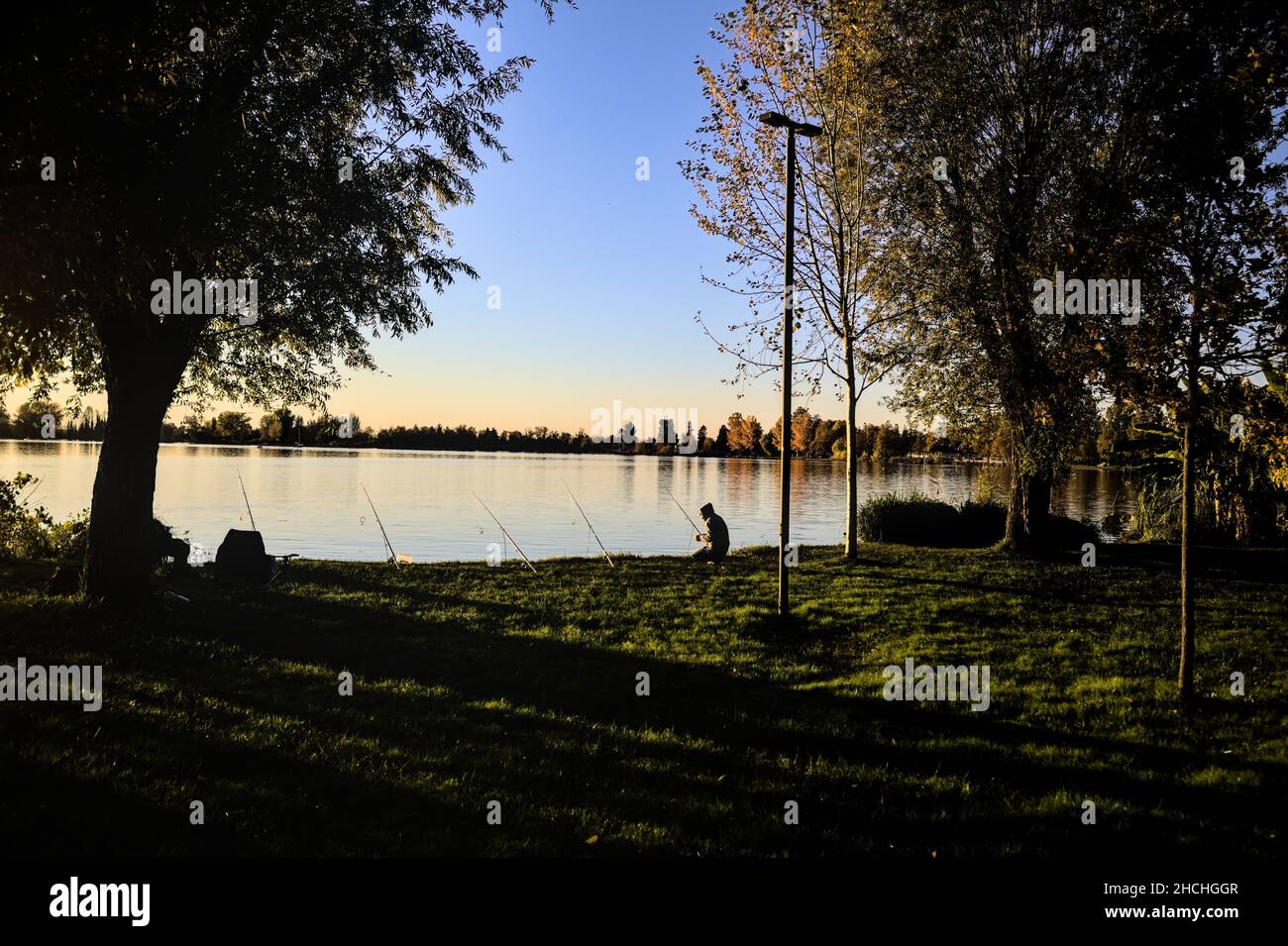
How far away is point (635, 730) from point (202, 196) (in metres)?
10.2

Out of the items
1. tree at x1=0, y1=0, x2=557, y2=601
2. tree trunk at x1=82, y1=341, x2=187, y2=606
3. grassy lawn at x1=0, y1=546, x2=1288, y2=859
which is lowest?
grassy lawn at x1=0, y1=546, x2=1288, y2=859

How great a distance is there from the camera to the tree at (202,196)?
27.5 ft

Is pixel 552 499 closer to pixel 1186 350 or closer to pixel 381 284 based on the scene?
pixel 381 284

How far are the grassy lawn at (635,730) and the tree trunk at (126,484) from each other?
713 mm

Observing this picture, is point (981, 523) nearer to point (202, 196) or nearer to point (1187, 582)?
point (1187, 582)

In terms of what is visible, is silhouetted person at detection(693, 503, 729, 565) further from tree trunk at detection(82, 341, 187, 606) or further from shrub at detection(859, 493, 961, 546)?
tree trunk at detection(82, 341, 187, 606)

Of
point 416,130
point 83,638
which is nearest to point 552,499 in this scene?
point 416,130

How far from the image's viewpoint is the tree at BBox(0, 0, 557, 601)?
8.38 metres

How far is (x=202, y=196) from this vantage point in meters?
11.0

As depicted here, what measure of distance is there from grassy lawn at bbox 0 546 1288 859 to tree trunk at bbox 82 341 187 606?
713 mm

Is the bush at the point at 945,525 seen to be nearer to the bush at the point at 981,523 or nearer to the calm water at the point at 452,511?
the bush at the point at 981,523

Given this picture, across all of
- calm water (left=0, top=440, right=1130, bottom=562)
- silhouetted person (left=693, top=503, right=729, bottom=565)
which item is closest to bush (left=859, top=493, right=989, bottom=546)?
calm water (left=0, top=440, right=1130, bottom=562)

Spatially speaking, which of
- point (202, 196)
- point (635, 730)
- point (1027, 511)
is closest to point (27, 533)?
point (202, 196)

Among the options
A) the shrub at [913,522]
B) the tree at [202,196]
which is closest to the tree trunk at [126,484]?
the tree at [202,196]
